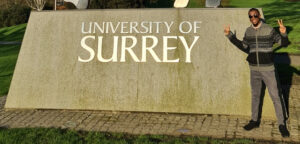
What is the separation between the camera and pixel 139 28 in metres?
6.73

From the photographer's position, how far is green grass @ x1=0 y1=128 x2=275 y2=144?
4.80m

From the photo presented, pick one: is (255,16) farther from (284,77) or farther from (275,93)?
(284,77)

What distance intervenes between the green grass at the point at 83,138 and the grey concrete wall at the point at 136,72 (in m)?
1.24

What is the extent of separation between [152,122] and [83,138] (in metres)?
1.34

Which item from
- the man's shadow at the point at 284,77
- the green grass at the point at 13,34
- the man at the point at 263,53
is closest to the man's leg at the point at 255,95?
the man at the point at 263,53

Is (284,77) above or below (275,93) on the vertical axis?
below

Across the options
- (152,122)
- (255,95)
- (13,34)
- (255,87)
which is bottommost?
(13,34)

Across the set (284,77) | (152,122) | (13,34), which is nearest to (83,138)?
(152,122)

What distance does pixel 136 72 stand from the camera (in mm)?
6488

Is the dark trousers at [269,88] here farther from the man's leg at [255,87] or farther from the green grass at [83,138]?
the green grass at [83,138]

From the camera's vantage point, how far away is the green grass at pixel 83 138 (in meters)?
4.80

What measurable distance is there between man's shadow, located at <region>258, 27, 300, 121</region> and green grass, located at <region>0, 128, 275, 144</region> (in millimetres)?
1562

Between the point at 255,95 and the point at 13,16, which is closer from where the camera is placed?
the point at 255,95

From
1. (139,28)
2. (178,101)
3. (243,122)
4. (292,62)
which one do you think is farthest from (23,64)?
(292,62)
